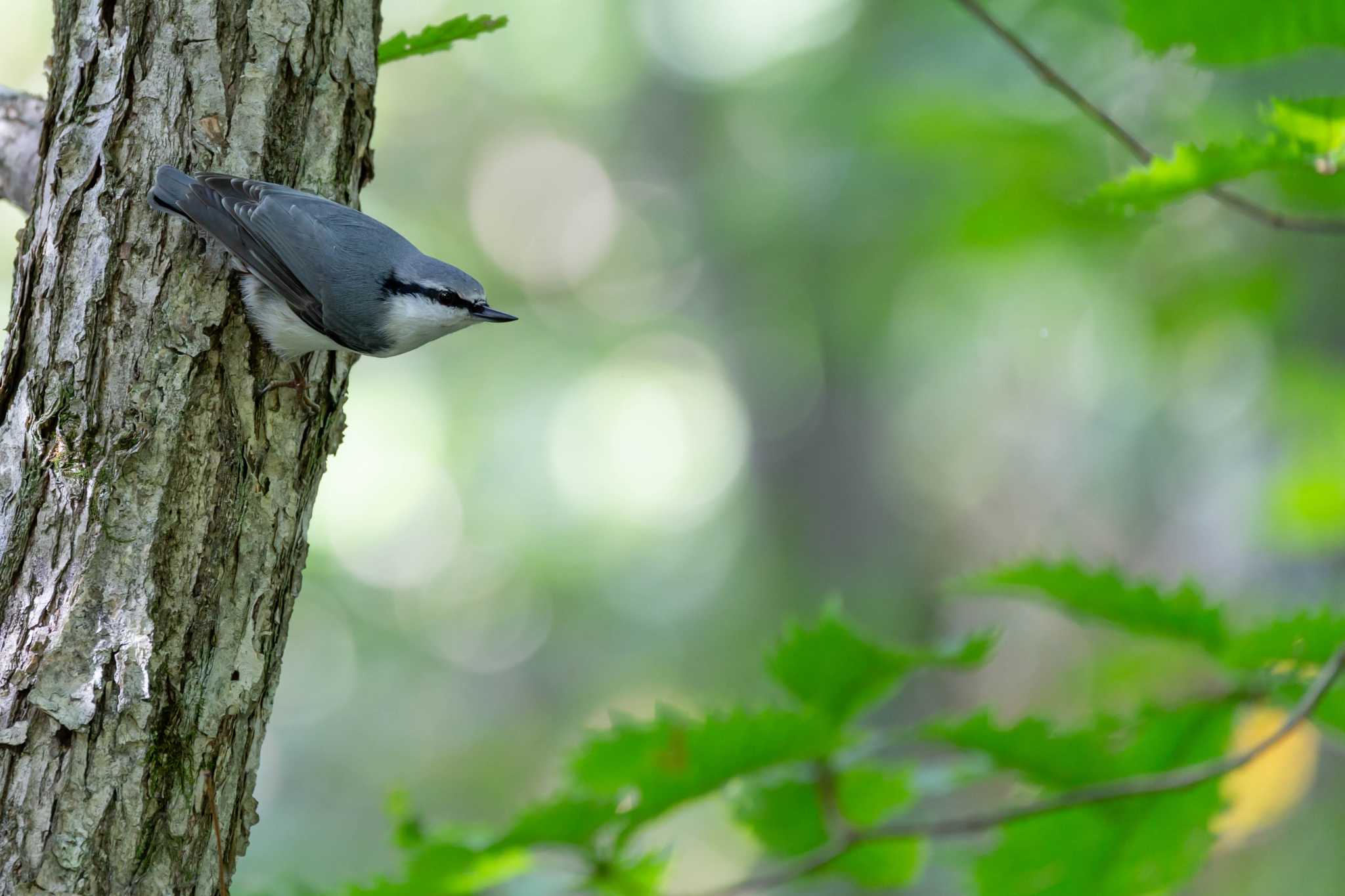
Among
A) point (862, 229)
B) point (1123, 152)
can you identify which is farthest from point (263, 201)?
point (862, 229)

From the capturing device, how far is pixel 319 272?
1934mm

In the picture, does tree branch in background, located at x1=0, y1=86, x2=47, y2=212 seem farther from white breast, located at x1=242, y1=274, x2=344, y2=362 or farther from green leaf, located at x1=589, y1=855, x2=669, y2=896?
green leaf, located at x1=589, y1=855, x2=669, y2=896

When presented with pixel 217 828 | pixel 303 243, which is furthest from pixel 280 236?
pixel 217 828

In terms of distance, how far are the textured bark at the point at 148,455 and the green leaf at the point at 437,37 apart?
6 centimetres

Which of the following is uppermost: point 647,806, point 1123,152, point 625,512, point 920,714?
point 625,512

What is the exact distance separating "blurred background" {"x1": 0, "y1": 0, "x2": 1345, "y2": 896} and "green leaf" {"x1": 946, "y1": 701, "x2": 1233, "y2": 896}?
1.25 meters

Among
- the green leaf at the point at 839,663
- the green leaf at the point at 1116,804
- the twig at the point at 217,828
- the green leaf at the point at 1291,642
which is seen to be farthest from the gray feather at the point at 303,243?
the green leaf at the point at 1291,642

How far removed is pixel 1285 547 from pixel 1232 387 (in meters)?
2.32

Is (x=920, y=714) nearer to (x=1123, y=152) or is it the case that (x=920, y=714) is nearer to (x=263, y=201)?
(x=1123, y=152)

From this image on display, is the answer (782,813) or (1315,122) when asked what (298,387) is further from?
(1315,122)

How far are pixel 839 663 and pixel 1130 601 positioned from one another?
551mm

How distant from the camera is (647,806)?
181 cm

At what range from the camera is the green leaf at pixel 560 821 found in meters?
1.75

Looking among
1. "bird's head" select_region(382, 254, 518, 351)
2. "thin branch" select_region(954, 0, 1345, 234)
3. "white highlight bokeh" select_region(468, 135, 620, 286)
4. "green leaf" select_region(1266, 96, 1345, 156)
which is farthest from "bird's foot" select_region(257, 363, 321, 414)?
"white highlight bokeh" select_region(468, 135, 620, 286)
